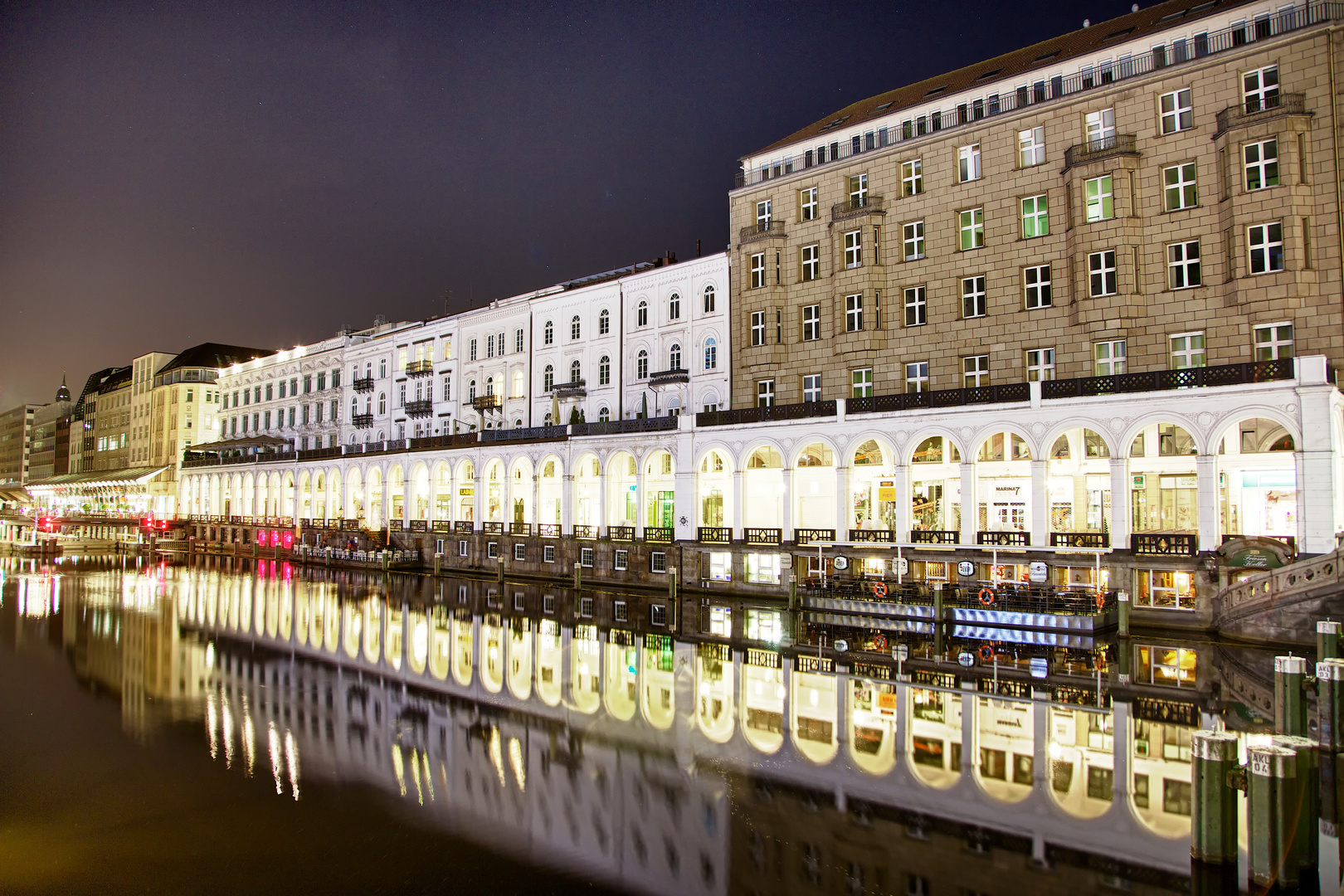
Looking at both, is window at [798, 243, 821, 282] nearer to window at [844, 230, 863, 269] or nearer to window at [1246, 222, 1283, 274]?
window at [844, 230, 863, 269]

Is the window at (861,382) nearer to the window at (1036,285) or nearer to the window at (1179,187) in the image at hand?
the window at (1036,285)

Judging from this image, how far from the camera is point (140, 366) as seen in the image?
101 m

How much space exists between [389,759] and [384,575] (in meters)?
37.9

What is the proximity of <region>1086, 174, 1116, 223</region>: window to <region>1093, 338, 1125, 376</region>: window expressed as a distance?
535 cm

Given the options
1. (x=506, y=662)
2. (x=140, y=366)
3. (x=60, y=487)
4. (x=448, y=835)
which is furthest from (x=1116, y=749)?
(x=60, y=487)

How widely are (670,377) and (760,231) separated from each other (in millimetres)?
9700

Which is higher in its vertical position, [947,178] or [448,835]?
[947,178]

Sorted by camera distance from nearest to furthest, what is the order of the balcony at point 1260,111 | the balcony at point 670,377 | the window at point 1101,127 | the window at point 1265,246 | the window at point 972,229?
1. the balcony at point 1260,111
2. the window at point 1265,246
3. the window at point 1101,127
4. the window at point 972,229
5. the balcony at point 670,377

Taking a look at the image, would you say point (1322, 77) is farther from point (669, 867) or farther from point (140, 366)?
point (140, 366)

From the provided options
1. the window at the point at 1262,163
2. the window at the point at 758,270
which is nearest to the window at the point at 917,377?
the window at the point at 758,270

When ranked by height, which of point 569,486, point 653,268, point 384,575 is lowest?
point 384,575

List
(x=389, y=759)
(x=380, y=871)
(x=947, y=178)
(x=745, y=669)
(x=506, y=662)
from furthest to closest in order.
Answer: (x=947, y=178) < (x=506, y=662) < (x=745, y=669) < (x=389, y=759) < (x=380, y=871)

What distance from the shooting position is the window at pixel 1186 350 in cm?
3186

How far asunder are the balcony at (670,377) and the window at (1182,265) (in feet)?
78.9
